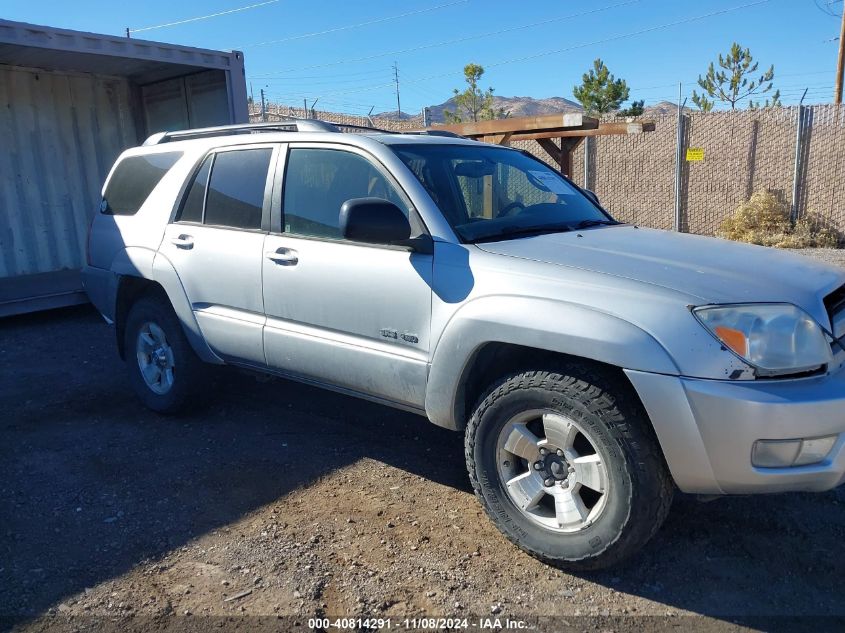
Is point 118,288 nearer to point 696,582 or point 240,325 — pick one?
point 240,325

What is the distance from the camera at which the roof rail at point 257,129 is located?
4.32m

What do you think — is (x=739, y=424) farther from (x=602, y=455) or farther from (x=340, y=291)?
(x=340, y=291)

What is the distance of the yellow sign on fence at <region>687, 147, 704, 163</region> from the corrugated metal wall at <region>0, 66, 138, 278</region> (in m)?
10.5

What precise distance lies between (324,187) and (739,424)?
8.16 feet

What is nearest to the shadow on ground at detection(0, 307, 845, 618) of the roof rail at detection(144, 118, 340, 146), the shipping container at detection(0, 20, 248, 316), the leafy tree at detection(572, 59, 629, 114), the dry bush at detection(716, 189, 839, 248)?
the roof rail at detection(144, 118, 340, 146)

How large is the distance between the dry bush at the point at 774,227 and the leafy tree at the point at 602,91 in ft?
56.1

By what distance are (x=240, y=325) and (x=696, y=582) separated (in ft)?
9.15

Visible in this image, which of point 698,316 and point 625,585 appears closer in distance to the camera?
point 698,316

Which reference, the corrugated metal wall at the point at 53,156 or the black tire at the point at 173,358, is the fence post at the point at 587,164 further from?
the black tire at the point at 173,358

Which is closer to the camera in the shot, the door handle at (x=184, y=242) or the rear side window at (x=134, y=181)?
the door handle at (x=184, y=242)

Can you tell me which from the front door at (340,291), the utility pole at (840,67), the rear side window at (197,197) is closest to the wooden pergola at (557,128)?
the rear side window at (197,197)

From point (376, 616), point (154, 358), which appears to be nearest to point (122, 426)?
point (154, 358)

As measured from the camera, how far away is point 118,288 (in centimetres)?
518

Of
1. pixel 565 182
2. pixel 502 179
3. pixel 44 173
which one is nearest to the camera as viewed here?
pixel 502 179
